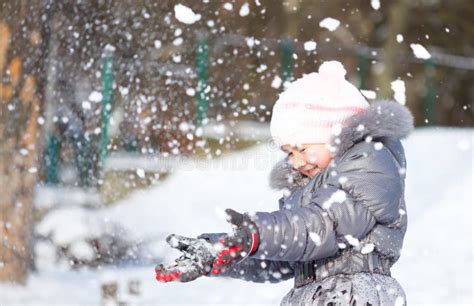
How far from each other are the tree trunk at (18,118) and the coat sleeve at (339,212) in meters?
5.96

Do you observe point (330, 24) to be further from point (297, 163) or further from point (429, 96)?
point (297, 163)

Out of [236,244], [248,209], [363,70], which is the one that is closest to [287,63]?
[363,70]

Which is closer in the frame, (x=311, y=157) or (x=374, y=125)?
(x=374, y=125)

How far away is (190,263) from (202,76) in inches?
421

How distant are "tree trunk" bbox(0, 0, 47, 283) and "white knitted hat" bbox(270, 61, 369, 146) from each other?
18.6ft

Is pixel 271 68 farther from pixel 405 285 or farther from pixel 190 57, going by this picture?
pixel 405 285

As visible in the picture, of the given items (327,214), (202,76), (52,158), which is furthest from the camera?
(202,76)

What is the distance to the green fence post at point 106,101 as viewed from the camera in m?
11.3

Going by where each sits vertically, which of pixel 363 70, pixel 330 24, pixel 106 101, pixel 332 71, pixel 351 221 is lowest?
pixel 351 221

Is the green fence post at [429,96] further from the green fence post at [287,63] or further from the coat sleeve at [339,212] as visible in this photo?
the coat sleeve at [339,212]

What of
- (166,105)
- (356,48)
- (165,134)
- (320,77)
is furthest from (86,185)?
(320,77)

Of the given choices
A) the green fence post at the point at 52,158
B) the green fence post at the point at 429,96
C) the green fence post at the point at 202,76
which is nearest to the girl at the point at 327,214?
the green fence post at the point at 52,158

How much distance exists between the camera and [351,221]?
2.79 metres

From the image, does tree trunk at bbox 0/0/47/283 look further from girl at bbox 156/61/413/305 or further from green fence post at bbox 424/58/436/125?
green fence post at bbox 424/58/436/125
